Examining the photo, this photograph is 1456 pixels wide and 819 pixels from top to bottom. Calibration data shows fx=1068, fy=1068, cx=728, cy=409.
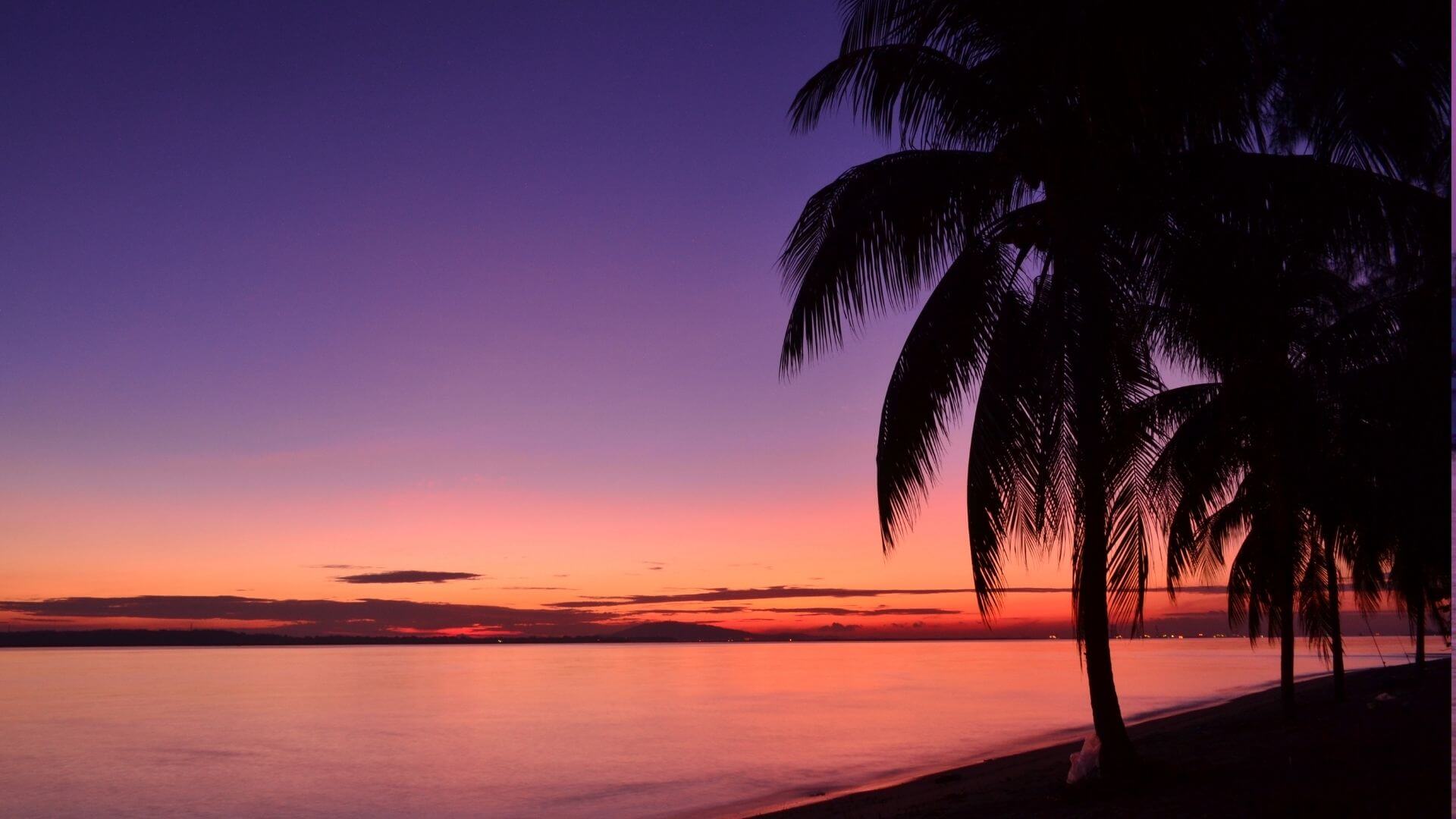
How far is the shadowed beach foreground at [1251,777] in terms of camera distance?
8250mm

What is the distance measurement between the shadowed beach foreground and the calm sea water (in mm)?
4733

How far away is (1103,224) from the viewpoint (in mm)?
9719

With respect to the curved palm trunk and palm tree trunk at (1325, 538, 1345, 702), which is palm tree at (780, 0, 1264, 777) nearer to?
the curved palm trunk

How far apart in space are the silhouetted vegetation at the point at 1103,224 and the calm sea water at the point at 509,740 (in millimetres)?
11482

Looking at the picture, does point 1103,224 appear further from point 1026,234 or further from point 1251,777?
point 1251,777

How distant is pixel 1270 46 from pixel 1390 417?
11.8 feet

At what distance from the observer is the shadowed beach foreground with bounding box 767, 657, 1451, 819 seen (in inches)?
325

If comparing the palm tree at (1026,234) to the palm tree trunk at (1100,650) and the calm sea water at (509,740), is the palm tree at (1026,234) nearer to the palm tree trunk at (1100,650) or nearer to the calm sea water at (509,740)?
the palm tree trunk at (1100,650)

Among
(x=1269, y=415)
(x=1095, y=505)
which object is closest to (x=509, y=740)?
(x=1269, y=415)

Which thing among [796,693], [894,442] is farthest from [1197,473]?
[796,693]

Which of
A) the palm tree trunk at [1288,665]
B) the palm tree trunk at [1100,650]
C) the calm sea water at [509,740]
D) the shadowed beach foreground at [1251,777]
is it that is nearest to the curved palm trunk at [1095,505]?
the palm tree trunk at [1100,650]

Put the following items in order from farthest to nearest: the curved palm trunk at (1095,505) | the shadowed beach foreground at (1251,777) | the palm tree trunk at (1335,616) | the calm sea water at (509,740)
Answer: the calm sea water at (509,740) → the palm tree trunk at (1335,616) → the curved palm trunk at (1095,505) → the shadowed beach foreground at (1251,777)

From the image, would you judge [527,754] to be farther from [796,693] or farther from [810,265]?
[796,693]

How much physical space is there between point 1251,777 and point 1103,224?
5.19 metres
